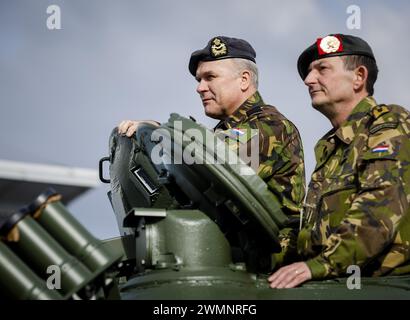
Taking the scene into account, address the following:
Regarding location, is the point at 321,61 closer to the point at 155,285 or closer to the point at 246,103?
the point at 246,103

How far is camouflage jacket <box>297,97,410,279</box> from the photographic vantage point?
4566 millimetres

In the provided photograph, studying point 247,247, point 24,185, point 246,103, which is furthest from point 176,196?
point 246,103

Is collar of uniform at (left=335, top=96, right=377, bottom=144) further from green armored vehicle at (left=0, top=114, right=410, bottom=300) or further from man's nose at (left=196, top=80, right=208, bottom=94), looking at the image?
man's nose at (left=196, top=80, right=208, bottom=94)

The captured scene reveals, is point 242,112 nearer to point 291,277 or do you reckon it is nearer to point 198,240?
point 198,240

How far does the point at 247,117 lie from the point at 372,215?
1737 mm

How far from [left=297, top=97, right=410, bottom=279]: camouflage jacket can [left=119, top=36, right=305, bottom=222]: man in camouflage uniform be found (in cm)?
54

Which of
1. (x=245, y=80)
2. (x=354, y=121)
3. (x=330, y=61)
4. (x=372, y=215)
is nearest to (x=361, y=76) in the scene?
(x=330, y=61)

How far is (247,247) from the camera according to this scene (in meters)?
4.75

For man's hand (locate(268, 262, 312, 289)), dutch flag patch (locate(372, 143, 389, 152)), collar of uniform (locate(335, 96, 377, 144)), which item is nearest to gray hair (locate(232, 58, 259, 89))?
collar of uniform (locate(335, 96, 377, 144))

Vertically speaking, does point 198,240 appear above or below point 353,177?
below

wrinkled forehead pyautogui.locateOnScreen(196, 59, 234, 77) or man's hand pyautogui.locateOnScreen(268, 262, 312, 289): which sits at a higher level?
wrinkled forehead pyautogui.locateOnScreen(196, 59, 234, 77)

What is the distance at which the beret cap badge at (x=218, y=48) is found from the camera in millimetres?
6652

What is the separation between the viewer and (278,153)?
5773mm

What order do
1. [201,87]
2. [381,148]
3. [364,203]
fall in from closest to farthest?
1. [364,203]
2. [381,148]
3. [201,87]
